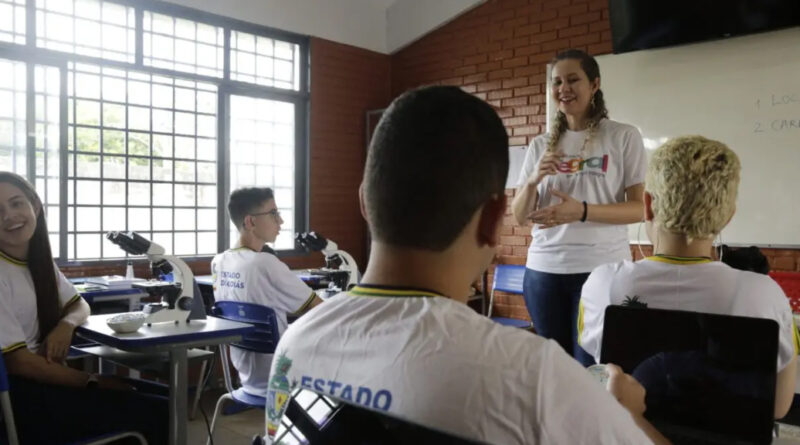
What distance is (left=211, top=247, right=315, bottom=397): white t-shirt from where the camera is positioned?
2.70 m

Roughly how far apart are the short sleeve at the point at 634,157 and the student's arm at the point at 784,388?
3.35ft

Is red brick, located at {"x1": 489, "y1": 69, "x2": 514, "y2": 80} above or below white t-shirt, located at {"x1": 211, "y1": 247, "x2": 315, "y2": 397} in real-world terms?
above

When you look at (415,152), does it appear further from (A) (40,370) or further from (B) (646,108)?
(B) (646,108)

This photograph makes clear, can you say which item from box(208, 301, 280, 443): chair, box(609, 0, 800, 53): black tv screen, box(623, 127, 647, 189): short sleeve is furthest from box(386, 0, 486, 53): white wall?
box(208, 301, 280, 443): chair

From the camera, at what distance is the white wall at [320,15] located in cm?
514

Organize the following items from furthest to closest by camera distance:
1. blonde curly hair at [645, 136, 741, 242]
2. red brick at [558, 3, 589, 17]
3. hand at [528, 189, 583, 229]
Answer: red brick at [558, 3, 589, 17]
hand at [528, 189, 583, 229]
blonde curly hair at [645, 136, 741, 242]

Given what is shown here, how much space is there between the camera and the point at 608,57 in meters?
4.54

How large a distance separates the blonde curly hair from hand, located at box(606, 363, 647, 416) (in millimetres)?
446

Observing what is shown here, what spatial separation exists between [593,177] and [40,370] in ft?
6.29

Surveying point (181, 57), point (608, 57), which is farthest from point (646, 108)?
point (181, 57)

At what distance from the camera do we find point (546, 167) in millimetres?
2045

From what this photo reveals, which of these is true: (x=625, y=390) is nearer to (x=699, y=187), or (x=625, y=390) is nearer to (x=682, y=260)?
(x=682, y=260)

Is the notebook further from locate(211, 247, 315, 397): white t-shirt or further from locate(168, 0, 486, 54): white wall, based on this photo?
locate(168, 0, 486, 54): white wall

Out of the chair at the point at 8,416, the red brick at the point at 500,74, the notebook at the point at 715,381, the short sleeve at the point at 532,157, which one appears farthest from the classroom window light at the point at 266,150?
the notebook at the point at 715,381
